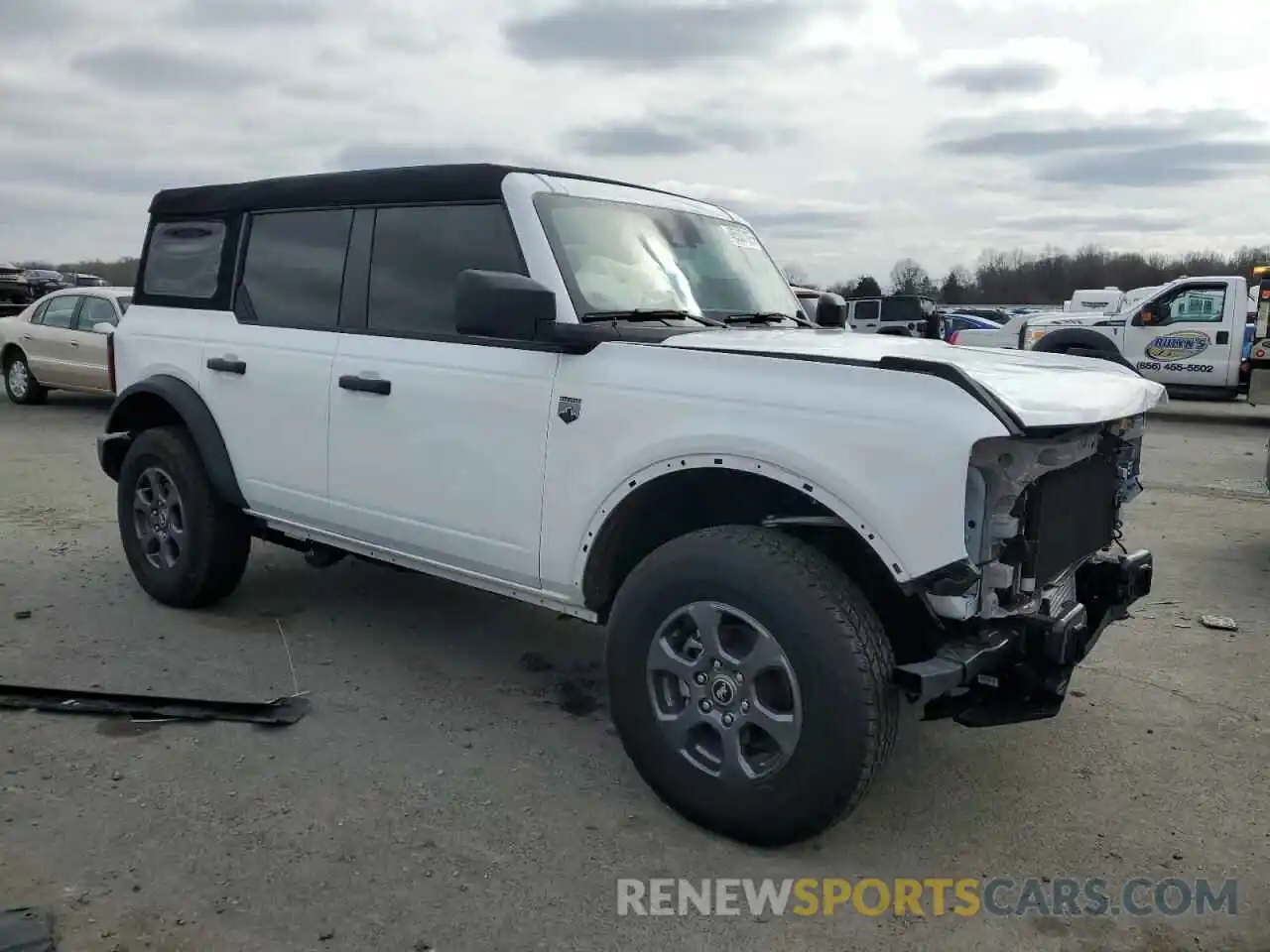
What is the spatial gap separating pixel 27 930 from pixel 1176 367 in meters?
16.8

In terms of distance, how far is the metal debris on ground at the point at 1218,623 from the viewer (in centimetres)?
537

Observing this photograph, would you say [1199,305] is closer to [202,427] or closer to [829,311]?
[829,311]

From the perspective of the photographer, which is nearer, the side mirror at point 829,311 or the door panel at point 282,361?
the door panel at point 282,361

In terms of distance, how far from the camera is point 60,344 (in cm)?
1349

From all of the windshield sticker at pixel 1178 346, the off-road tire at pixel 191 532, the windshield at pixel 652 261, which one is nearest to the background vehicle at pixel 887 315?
the windshield sticker at pixel 1178 346

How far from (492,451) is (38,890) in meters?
1.87

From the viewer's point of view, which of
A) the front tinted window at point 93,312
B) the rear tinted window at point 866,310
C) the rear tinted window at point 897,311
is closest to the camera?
the front tinted window at point 93,312

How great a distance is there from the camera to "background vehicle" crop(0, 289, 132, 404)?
13023 mm

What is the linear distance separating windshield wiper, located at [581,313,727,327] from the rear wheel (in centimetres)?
1290

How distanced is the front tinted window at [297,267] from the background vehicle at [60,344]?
8.93 meters

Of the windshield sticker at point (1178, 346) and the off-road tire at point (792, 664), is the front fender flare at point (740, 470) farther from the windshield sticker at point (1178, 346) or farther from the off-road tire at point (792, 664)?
the windshield sticker at point (1178, 346)

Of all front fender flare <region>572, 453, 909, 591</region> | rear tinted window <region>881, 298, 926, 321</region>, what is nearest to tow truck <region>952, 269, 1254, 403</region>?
rear tinted window <region>881, 298, 926, 321</region>

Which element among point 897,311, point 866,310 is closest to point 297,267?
point 897,311

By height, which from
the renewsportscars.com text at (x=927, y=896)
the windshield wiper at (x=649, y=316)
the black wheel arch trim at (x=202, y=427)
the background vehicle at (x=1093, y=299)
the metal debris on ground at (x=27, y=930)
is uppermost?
the background vehicle at (x=1093, y=299)
